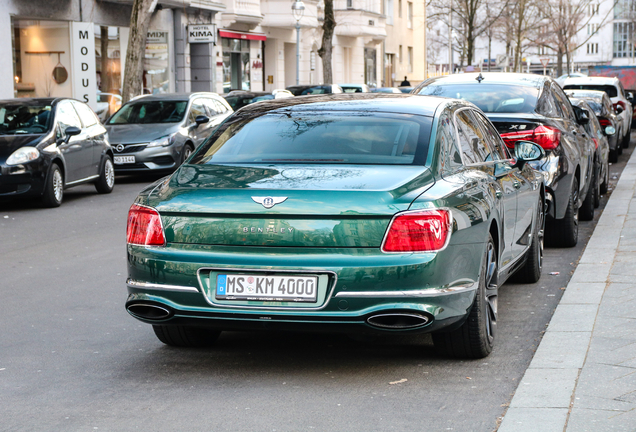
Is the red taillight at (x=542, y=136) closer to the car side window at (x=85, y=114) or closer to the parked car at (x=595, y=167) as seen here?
the parked car at (x=595, y=167)

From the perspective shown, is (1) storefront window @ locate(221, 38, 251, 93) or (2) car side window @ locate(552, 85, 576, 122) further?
(1) storefront window @ locate(221, 38, 251, 93)

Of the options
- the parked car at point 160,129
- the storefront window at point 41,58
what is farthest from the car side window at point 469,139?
the storefront window at point 41,58

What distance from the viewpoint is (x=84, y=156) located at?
1488cm

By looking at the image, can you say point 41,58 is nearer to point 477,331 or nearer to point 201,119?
point 201,119

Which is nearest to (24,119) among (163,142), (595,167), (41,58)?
(163,142)

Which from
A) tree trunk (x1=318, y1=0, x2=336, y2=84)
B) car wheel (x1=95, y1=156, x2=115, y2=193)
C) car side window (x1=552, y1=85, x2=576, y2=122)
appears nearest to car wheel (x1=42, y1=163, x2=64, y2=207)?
car wheel (x1=95, y1=156, x2=115, y2=193)

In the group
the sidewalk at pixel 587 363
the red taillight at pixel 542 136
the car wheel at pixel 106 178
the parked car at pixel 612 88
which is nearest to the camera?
the sidewalk at pixel 587 363

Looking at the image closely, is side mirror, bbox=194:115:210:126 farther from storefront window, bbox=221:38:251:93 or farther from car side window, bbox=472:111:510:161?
storefront window, bbox=221:38:251:93

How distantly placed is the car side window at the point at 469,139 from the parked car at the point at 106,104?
23.6 metres

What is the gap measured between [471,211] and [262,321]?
1251 mm

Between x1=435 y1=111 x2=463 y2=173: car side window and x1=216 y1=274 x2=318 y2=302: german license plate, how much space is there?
3.49ft

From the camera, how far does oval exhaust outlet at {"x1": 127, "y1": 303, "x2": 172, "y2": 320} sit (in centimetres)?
498

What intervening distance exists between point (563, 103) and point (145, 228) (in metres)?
6.46

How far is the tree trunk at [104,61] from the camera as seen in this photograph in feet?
96.4
